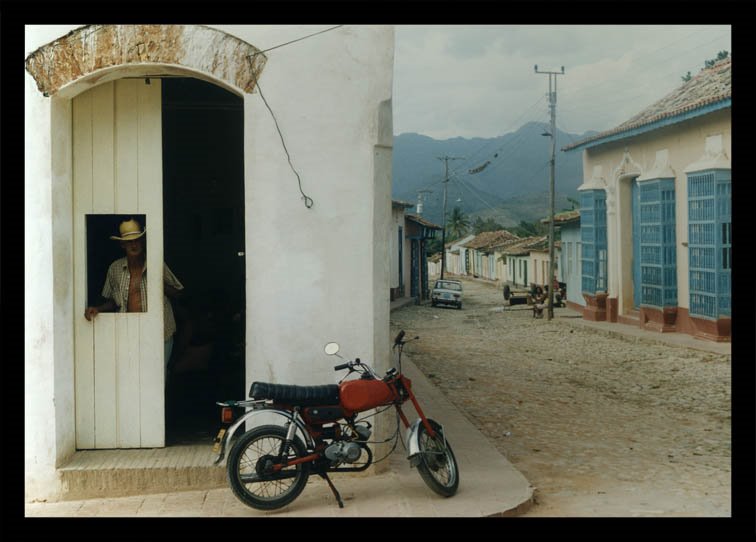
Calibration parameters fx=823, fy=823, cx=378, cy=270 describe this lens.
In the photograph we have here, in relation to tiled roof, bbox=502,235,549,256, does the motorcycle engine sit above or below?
below

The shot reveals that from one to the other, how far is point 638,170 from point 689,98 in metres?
2.56


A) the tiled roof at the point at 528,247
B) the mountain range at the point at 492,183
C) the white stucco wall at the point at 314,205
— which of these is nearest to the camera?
the white stucco wall at the point at 314,205

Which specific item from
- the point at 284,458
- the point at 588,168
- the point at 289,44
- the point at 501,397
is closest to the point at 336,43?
the point at 289,44

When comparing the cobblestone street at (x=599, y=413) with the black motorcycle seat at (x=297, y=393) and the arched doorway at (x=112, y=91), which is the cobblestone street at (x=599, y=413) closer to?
the black motorcycle seat at (x=297, y=393)

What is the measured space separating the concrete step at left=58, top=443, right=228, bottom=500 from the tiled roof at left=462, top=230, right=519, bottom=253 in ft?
188

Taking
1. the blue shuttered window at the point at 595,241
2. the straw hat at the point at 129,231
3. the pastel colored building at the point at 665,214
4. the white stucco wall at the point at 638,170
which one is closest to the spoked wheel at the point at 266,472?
the straw hat at the point at 129,231

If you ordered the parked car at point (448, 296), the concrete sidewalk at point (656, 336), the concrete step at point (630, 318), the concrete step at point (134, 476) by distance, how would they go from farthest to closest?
the parked car at point (448, 296), the concrete step at point (630, 318), the concrete sidewalk at point (656, 336), the concrete step at point (134, 476)

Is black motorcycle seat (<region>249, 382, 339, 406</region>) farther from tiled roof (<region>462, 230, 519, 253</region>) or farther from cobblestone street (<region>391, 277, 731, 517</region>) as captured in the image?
tiled roof (<region>462, 230, 519, 253</region>)

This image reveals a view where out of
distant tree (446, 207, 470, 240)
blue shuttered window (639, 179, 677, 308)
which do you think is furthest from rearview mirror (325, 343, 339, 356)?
distant tree (446, 207, 470, 240)

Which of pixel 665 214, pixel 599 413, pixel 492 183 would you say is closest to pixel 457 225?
pixel 665 214

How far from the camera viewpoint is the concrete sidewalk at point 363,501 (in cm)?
579

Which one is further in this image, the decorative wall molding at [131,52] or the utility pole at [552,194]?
the utility pole at [552,194]

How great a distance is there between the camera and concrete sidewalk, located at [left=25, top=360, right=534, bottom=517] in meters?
5.79
